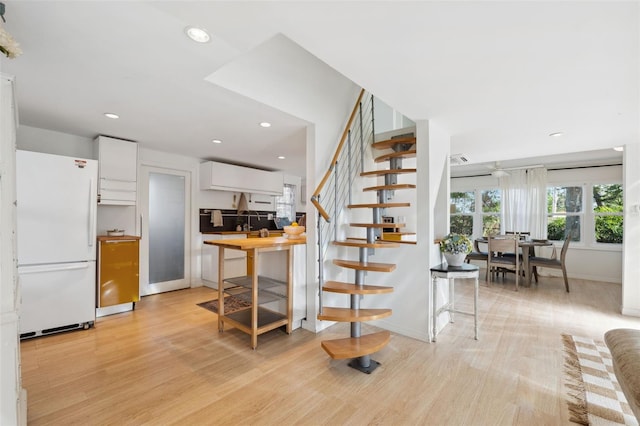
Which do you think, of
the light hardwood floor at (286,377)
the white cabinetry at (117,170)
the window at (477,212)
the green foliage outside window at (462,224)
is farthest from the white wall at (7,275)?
the green foliage outside window at (462,224)

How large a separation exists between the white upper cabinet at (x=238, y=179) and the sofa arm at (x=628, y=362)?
188 inches

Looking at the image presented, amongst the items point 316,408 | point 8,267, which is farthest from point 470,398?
point 8,267

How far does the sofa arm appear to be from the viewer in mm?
1241

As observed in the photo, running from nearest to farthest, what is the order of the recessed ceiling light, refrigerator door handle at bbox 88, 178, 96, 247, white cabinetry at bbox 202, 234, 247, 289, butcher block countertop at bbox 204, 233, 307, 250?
the recessed ceiling light < butcher block countertop at bbox 204, 233, 307, 250 < refrigerator door handle at bbox 88, 178, 96, 247 < white cabinetry at bbox 202, 234, 247, 289

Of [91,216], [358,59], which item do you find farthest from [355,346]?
[91,216]

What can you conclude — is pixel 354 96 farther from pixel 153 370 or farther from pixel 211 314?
pixel 153 370

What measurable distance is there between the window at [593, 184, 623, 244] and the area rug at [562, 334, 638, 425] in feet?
13.3

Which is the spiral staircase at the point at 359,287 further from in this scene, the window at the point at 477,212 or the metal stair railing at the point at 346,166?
the window at the point at 477,212

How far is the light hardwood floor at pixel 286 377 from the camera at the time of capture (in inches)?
67.4

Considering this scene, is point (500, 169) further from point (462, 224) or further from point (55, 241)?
point (55, 241)

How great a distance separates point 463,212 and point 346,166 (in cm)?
499

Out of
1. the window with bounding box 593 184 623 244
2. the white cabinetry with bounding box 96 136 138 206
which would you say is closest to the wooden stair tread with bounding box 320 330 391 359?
the white cabinetry with bounding box 96 136 138 206

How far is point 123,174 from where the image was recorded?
367cm

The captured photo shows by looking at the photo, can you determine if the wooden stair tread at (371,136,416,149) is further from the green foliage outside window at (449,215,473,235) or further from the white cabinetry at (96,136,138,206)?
the green foliage outside window at (449,215,473,235)
